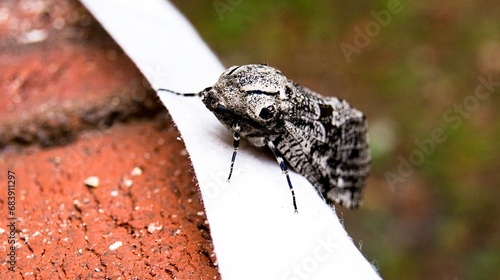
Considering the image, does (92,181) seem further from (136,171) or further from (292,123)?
(292,123)

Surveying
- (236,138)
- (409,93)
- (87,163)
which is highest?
(236,138)

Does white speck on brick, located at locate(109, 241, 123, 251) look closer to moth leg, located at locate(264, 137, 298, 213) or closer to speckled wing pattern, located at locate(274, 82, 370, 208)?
moth leg, located at locate(264, 137, 298, 213)

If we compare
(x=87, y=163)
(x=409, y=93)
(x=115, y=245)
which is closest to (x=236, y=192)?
(x=115, y=245)

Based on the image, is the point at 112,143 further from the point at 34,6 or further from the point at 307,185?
the point at 34,6

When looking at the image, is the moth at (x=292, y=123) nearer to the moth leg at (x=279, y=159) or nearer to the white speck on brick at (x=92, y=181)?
the moth leg at (x=279, y=159)

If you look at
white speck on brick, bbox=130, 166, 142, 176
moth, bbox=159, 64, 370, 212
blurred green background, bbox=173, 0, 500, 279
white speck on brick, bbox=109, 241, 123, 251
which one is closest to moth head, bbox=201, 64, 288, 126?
moth, bbox=159, 64, 370, 212

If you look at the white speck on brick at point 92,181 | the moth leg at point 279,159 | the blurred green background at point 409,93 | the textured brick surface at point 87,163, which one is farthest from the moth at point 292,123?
the blurred green background at point 409,93

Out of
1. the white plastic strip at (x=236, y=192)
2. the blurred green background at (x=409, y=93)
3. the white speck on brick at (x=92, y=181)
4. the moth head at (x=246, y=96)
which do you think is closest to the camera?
the white plastic strip at (x=236, y=192)
